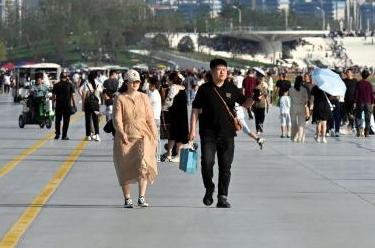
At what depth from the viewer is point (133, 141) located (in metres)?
16.0

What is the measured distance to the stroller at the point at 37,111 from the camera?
124ft

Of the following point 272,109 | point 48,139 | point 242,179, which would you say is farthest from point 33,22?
point 242,179

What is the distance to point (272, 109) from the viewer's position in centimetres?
5372

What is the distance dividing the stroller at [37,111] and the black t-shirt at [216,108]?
22156mm

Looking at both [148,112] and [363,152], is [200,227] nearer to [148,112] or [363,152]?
[148,112]

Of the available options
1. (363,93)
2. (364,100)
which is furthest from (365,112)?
(363,93)

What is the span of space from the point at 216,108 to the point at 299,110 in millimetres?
14865

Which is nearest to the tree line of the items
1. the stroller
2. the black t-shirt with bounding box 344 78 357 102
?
the stroller

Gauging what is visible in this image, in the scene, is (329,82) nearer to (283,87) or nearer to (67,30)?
(283,87)

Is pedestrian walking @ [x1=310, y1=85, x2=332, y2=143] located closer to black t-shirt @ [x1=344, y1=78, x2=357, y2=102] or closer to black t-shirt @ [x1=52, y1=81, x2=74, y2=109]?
black t-shirt @ [x1=344, y1=78, x2=357, y2=102]

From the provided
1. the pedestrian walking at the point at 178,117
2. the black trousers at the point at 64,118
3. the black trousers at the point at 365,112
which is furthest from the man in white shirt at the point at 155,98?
the black trousers at the point at 365,112

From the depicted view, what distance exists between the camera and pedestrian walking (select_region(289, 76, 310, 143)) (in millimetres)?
30516

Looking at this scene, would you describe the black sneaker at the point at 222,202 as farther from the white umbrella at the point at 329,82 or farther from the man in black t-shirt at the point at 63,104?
the man in black t-shirt at the point at 63,104

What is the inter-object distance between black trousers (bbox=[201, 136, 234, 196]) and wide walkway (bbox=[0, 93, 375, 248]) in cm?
27
